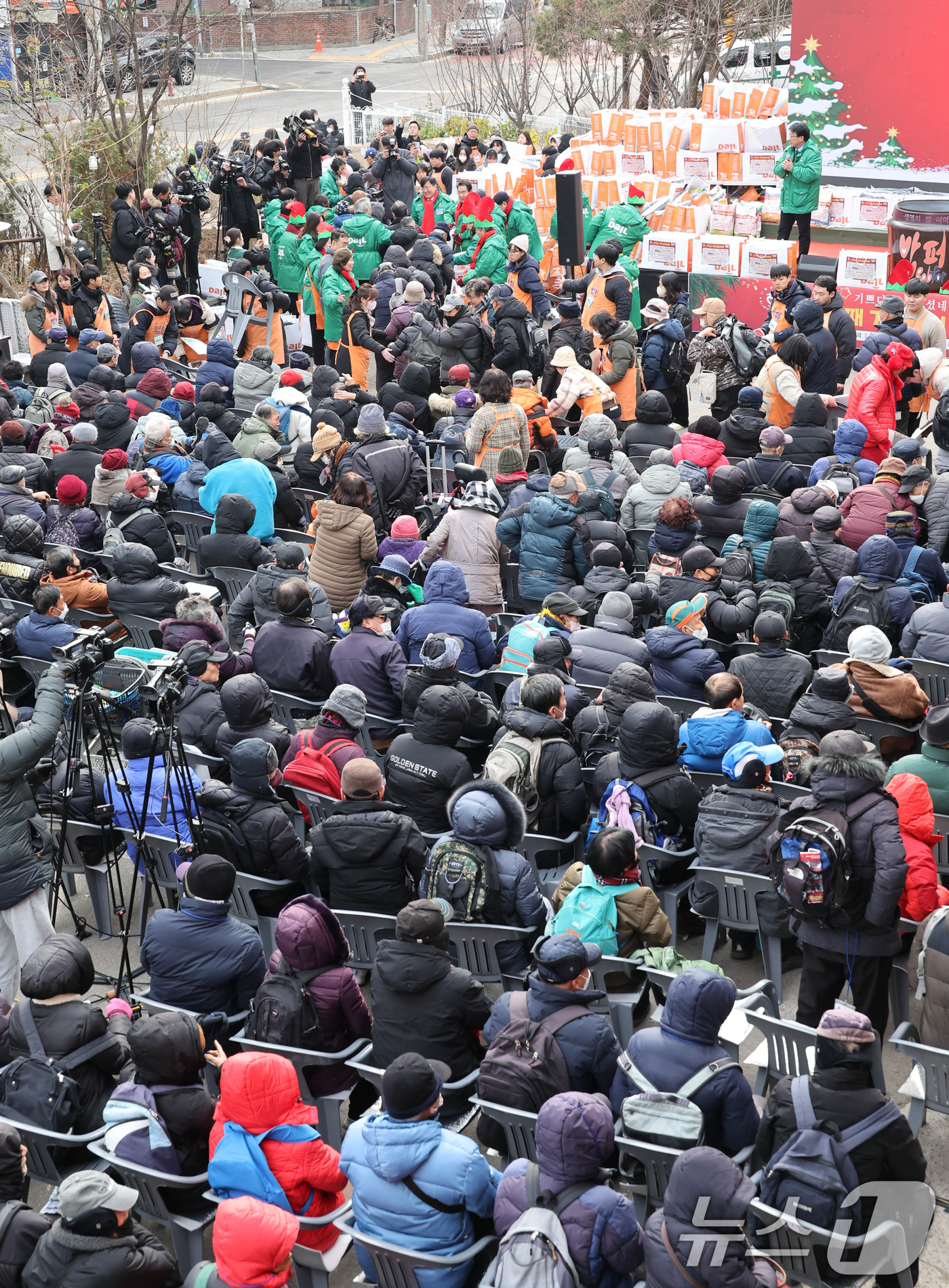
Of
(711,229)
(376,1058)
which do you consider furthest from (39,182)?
(376,1058)

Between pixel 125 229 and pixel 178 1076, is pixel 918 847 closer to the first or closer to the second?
pixel 178 1076

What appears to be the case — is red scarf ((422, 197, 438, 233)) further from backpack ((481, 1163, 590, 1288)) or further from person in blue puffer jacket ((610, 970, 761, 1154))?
backpack ((481, 1163, 590, 1288))

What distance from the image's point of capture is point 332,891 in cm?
538

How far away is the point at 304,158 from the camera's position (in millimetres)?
18906

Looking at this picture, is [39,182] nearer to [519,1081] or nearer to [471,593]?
[471,593]

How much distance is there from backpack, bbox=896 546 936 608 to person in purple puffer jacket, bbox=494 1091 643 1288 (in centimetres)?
446

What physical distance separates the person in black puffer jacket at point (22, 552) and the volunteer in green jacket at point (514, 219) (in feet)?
28.9

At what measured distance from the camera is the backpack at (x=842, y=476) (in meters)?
8.42

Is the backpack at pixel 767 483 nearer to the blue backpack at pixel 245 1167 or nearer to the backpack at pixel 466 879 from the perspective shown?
the backpack at pixel 466 879

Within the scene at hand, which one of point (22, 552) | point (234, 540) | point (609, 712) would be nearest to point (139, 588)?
point (234, 540)

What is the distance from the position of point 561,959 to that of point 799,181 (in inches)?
499

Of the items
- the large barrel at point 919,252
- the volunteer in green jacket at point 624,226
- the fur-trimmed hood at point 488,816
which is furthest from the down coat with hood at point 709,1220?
the volunteer in green jacket at point 624,226

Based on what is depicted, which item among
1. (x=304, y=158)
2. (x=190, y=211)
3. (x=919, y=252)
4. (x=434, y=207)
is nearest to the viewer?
(x=919, y=252)

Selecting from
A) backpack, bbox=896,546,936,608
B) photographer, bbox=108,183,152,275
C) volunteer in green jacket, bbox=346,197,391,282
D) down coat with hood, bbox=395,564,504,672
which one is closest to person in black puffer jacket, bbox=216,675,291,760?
down coat with hood, bbox=395,564,504,672
